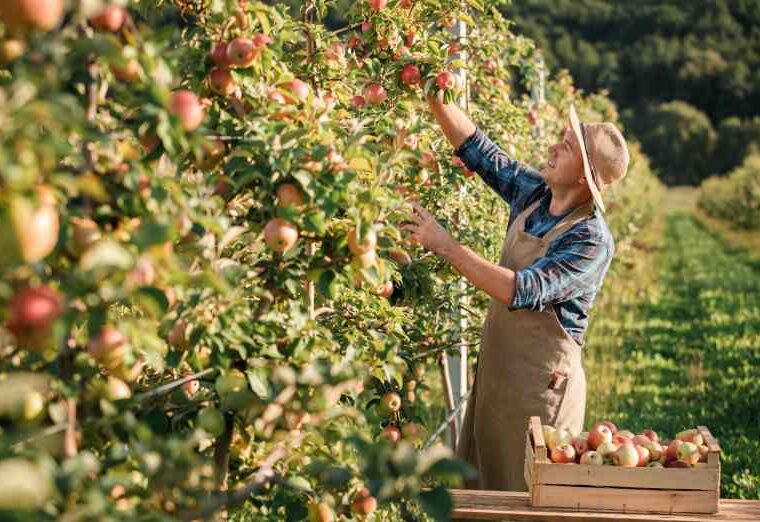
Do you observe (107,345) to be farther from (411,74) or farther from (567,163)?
(411,74)

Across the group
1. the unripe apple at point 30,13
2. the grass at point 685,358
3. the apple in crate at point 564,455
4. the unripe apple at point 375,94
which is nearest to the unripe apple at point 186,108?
the unripe apple at point 30,13

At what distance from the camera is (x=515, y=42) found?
218 inches

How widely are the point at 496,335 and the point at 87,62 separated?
1.80 m

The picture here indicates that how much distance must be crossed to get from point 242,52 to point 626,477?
1246 millimetres

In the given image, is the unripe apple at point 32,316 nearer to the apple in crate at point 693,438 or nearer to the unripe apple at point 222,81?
the unripe apple at point 222,81

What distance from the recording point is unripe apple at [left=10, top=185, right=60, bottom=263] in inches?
49.3

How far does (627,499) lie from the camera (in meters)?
2.39

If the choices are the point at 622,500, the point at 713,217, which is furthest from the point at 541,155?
the point at 713,217

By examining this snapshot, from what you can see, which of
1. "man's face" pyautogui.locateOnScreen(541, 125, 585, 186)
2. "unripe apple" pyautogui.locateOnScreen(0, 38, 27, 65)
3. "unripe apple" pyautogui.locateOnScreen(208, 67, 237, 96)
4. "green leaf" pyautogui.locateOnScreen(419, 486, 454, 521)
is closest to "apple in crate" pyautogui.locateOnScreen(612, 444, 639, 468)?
"man's face" pyautogui.locateOnScreen(541, 125, 585, 186)

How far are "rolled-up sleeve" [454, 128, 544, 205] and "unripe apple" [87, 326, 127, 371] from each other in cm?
184

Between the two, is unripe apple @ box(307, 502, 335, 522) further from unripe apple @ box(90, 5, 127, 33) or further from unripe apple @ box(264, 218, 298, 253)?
unripe apple @ box(90, 5, 127, 33)

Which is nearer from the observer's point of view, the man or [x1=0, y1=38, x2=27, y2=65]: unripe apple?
[x1=0, y1=38, x2=27, y2=65]: unripe apple

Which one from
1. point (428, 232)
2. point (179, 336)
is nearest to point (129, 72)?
point (179, 336)

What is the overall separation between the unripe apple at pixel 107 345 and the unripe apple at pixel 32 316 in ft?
0.85
